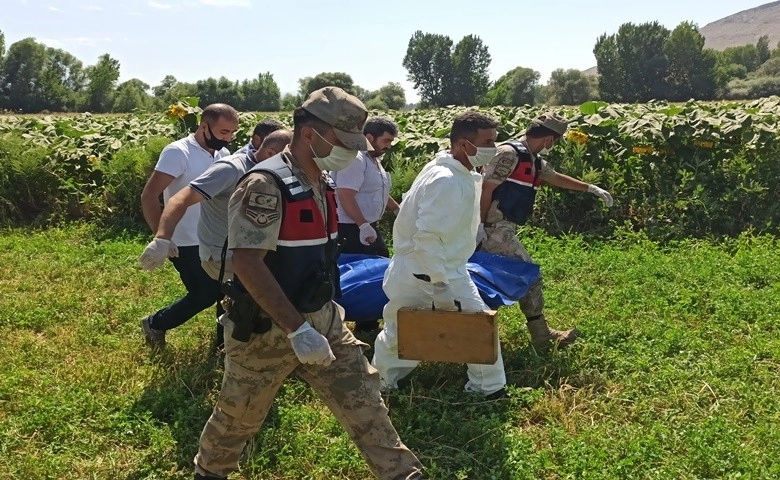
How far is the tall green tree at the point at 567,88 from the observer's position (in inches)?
2120

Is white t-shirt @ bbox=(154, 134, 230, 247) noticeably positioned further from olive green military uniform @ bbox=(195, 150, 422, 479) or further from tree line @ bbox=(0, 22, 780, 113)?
tree line @ bbox=(0, 22, 780, 113)

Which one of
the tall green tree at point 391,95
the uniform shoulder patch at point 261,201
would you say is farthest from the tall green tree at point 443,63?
the uniform shoulder patch at point 261,201

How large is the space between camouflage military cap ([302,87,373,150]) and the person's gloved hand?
50.9 inches

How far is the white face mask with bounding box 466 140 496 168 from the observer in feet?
13.1

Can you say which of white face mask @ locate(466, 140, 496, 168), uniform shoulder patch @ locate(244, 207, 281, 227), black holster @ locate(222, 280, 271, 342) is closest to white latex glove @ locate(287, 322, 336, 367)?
black holster @ locate(222, 280, 271, 342)

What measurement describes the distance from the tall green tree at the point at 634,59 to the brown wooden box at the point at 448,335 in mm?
69539

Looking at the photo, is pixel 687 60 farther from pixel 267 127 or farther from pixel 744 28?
pixel 744 28

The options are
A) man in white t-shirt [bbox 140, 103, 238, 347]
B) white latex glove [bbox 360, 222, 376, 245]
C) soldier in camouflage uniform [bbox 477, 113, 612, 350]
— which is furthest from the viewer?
white latex glove [bbox 360, 222, 376, 245]

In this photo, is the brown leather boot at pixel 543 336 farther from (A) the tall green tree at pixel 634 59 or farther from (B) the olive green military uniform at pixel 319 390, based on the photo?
(A) the tall green tree at pixel 634 59

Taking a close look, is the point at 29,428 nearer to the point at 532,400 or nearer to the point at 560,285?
the point at 532,400

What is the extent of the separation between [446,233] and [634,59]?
76.1 meters

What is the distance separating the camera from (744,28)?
177000 mm

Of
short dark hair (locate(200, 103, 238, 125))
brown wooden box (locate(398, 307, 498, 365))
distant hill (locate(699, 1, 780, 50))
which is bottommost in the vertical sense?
brown wooden box (locate(398, 307, 498, 365))

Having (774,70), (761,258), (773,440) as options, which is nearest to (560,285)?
(761,258)
